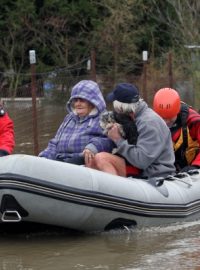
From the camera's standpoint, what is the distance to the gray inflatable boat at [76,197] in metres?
6.86

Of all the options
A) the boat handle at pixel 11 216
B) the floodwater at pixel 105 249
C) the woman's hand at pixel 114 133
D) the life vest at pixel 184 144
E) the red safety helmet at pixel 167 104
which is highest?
the red safety helmet at pixel 167 104

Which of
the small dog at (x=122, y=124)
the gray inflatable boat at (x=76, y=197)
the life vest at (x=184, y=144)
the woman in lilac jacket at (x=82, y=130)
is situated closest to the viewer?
the gray inflatable boat at (x=76, y=197)

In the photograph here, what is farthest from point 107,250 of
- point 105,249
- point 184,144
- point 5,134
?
point 184,144

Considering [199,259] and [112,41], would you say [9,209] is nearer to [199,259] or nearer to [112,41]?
[199,259]

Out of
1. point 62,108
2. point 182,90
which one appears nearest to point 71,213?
point 62,108

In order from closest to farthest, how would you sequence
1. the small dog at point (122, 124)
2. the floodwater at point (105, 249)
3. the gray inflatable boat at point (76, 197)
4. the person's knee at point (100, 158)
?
the floodwater at point (105, 249) → the gray inflatable boat at point (76, 197) → the person's knee at point (100, 158) → the small dog at point (122, 124)

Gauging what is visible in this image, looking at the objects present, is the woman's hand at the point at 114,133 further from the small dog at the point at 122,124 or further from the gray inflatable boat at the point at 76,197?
the gray inflatable boat at the point at 76,197

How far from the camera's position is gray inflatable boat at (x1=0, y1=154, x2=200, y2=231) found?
686 centimetres

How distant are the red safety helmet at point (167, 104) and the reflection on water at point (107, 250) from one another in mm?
1210

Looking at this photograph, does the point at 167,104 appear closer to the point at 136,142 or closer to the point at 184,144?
the point at 184,144

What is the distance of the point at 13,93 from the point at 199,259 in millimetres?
11410

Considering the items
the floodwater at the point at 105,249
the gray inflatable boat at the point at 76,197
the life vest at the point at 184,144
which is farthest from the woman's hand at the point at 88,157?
the life vest at the point at 184,144

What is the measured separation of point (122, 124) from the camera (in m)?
7.84

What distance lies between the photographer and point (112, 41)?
24.2 metres
